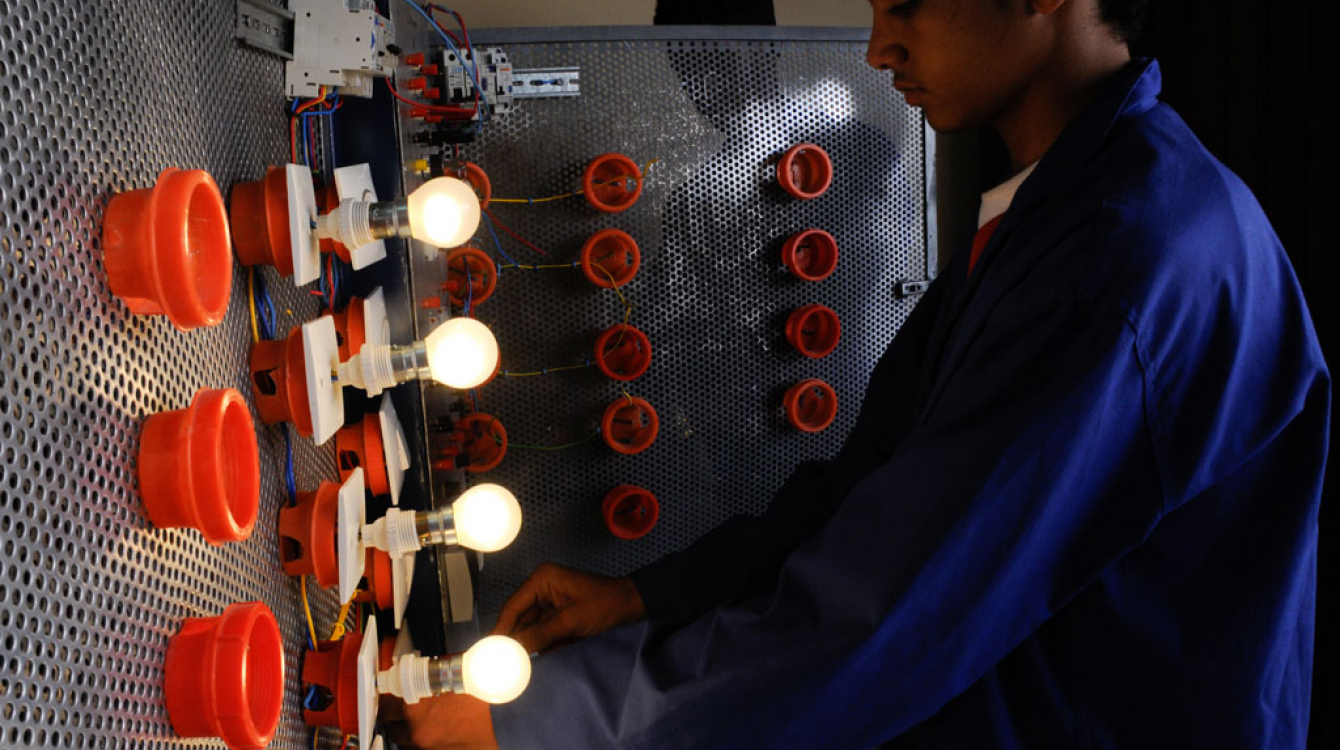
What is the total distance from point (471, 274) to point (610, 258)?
1.06 feet

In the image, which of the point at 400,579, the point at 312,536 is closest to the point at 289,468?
the point at 312,536

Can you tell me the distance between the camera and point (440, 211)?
0.95 meters

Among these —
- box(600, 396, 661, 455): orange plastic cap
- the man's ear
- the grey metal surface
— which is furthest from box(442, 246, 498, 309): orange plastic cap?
the man's ear

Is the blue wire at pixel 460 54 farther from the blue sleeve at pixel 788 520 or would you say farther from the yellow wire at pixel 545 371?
the blue sleeve at pixel 788 520

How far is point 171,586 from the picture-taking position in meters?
0.64

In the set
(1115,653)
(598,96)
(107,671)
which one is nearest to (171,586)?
(107,671)

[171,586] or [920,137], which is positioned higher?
[920,137]

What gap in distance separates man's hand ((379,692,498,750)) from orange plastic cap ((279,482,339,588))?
26cm

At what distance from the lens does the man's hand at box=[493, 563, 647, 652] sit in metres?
1.40

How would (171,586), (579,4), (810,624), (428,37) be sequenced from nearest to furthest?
(171,586) → (810,624) → (428,37) → (579,4)

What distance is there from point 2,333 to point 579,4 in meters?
2.26

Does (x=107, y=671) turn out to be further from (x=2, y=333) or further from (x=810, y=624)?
(x=810, y=624)

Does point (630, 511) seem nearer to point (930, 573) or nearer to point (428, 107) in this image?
point (428, 107)

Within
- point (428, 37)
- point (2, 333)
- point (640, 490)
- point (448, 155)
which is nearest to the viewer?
point (2, 333)
